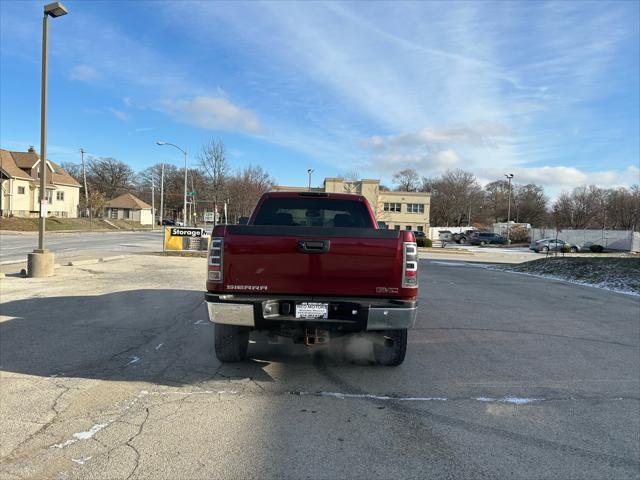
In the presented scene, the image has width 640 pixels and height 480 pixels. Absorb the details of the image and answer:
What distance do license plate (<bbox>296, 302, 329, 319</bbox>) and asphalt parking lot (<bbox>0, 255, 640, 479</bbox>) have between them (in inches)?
29.0

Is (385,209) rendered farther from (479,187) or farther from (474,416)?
(474,416)

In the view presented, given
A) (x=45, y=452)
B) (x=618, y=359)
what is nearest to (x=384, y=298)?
(x=45, y=452)

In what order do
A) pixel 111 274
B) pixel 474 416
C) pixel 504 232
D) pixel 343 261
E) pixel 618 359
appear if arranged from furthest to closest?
pixel 504 232 → pixel 111 274 → pixel 618 359 → pixel 343 261 → pixel 474 416

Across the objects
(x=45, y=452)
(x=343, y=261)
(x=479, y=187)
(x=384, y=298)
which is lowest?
(x=45, y=452)

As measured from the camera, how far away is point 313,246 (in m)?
4.45

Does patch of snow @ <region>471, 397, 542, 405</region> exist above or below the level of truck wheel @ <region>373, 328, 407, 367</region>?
below

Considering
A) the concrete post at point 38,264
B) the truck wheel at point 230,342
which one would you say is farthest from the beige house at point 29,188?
the truck wheel at point 230,342

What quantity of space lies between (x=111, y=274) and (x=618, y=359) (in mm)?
12521

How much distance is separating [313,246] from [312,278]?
1.01ft

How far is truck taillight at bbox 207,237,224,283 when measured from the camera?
14.7 feet

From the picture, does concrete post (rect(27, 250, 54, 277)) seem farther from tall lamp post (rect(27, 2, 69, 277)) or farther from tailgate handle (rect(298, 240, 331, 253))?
tailgate handle (rect(298, 240, 331, 253))

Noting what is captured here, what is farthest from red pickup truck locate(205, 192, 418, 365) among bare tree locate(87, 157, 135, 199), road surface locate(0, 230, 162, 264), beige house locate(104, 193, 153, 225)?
bare tree locate(87, 157, 135, 199)

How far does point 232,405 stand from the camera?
164 inches

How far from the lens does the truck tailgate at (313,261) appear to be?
14.6 ft
